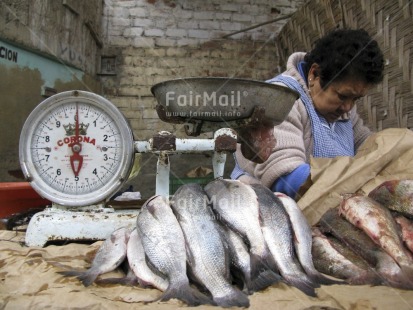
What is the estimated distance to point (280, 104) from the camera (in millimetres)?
1940

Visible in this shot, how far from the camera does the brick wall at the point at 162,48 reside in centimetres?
716

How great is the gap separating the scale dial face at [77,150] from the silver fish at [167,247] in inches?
11.8

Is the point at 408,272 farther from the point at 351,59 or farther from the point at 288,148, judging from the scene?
the point at 351,59

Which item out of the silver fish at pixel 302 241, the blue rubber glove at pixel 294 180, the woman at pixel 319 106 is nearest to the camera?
the silver fish at pixel 302 241

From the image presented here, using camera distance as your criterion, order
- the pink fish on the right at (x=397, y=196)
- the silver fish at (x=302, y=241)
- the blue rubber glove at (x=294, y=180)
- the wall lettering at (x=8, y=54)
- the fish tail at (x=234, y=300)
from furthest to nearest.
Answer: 1. the wall lettering at (x=8, y=54)
2. the blue rubber glove at (x=294, y=180)
3. the pink fish on the right at (x=397, y=196)
4. the silver fish at (x=302, y=241)
5. the fish tail at (x=234, y=300)

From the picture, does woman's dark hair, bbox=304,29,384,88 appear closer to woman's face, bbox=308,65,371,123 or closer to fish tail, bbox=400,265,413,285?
woman's face, bbox=308,65,371,123

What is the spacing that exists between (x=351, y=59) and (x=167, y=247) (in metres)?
1.78

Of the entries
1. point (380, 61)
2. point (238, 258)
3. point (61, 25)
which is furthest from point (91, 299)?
point (61, 25)

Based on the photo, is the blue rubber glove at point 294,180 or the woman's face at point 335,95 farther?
the woman's face at point 335,95

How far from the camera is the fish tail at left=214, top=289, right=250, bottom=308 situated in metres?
1.37

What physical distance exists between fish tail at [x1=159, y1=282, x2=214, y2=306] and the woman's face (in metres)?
1.78

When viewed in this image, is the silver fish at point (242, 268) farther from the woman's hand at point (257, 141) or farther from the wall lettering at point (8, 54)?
the wall lettering at point (8, 54)

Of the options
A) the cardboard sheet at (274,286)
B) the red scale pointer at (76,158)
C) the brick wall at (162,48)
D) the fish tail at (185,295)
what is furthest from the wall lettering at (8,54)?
the fish tail at (185,295)

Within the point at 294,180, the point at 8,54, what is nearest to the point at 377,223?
the point at 294,180
